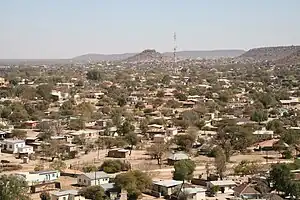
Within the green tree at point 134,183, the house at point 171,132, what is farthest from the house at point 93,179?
the house at point 171,132

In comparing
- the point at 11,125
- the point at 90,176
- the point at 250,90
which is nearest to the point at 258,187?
the point at 90,176

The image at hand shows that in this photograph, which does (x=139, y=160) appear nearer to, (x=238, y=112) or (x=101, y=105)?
Result: (x=238, y=112)

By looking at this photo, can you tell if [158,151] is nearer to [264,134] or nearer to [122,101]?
[264,134]

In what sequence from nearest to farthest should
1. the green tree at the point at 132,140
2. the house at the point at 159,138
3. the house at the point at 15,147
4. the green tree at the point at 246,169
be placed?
the green tree at the point at 246,169
the house at the point at 15,147
the green tree at the point at 132,140
the house at the point at 159,138

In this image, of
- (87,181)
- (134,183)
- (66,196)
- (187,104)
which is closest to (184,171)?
(134,183)

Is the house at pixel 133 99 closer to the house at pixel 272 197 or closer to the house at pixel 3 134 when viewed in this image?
the house at pixel 3 134

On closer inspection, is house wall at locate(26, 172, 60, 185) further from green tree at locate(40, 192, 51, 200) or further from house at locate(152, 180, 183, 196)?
house at locate(152, 180, 183, 196)
